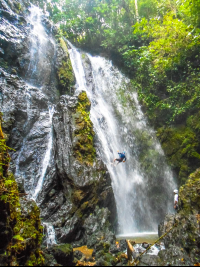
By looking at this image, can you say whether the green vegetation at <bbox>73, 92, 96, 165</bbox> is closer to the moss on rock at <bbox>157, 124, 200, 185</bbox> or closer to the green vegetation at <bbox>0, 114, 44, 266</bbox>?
the green vegetation at <bbox>0, 114, 44, 266</bbox>

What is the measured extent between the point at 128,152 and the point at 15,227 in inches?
389

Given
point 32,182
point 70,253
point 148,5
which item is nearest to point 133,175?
point 32,182

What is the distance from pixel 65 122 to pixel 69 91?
195 inches

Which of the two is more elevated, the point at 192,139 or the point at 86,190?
the point at 192,139

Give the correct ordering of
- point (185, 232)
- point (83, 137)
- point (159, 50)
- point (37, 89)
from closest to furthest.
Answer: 1. point (185, 232)
2. point (83, 137)
3. point (37, 89)
4. point (159, 50)

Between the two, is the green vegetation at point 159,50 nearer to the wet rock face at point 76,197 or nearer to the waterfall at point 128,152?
the waterfall at point 128,152

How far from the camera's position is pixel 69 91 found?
46.5ft

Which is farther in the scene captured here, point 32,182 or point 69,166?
point 32,182

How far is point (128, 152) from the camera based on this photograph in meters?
12.9

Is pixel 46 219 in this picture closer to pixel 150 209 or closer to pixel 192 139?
pixel 150 209

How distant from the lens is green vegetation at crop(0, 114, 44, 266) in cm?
339

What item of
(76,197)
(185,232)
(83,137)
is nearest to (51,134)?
(83,137)

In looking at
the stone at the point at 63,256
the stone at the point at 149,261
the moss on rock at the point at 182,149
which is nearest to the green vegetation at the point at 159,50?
the moss on rock at the point at 182,149

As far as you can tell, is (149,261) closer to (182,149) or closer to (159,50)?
(182,149)
